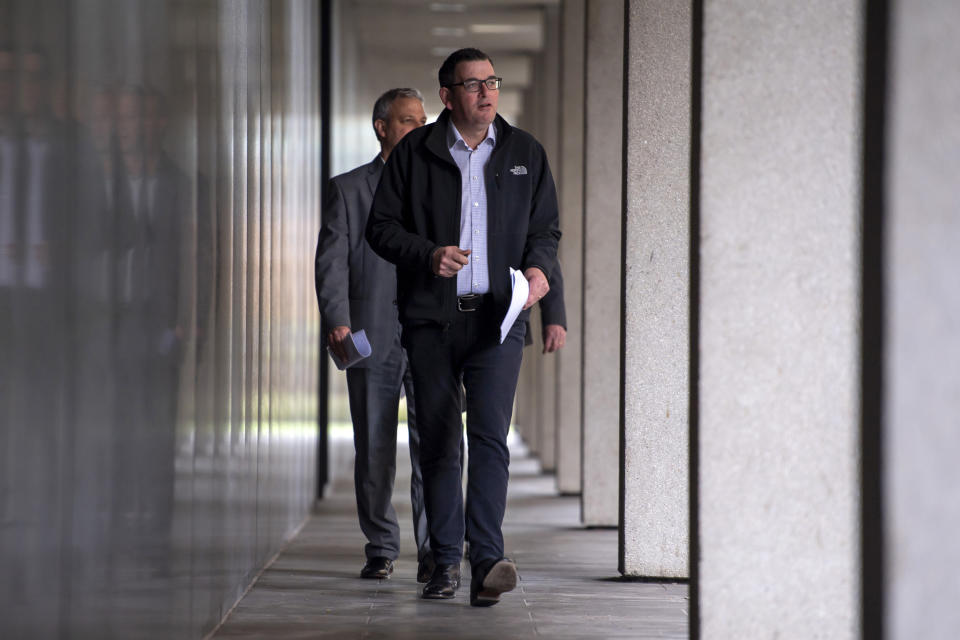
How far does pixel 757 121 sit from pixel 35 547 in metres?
1.97

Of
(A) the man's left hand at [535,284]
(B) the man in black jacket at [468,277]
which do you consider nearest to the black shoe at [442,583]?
(B) the man in black jacket at [468,277]

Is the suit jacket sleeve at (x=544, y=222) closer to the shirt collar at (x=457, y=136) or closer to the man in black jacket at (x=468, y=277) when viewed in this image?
the man in black jacket at (x=468, y=277)

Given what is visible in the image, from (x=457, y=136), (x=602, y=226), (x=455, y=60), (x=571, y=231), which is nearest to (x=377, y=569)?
(x=457, y=136)

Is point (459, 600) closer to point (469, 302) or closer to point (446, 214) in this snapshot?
point (469, 302)

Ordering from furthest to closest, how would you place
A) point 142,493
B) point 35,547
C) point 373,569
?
point 373,569
point 142,493
point 35,547

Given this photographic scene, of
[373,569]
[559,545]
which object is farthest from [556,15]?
[373,569]

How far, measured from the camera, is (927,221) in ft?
8.92

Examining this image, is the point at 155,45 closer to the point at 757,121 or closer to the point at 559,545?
the point at 757,121

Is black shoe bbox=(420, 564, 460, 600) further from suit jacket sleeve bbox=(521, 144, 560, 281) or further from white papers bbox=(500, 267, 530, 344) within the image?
suit jacket sleeve bbox=(521, 144, 560, 281)

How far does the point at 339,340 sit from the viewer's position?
231 inches

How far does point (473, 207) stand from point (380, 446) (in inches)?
58.1

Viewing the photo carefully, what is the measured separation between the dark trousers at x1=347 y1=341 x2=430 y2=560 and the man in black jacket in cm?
76

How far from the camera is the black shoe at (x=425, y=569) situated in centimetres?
581

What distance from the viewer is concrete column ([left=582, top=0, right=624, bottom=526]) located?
27.0 feet
